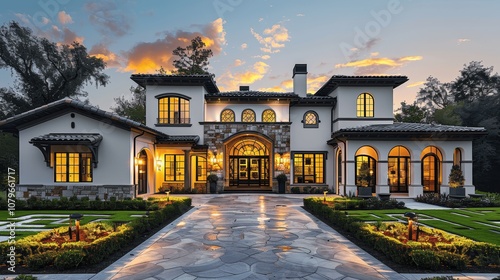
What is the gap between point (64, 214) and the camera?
12922 millimetres

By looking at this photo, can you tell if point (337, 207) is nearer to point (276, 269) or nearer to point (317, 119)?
point (276, 269)

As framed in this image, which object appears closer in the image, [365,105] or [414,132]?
[414,132]

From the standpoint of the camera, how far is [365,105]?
22.9 m

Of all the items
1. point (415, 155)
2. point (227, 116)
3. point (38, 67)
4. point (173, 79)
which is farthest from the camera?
point (38, 67)

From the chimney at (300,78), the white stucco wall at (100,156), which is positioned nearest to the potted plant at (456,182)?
the chimney at (300,78)

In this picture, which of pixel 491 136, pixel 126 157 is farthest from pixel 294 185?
pixel 491 136

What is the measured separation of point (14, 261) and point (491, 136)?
3829 centimetres

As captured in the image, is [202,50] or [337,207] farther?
[202,50]

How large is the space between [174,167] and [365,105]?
14.8m

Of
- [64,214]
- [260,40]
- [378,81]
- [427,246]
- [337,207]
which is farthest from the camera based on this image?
[378,81]

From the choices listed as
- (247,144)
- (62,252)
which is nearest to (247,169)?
(247,144)

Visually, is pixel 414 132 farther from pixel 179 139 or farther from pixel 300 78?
pixel 179 139

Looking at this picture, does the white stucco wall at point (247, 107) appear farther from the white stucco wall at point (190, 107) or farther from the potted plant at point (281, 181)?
the potted plant at point (281, 181)

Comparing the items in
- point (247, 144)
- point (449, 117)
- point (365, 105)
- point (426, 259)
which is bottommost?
point (426, 259)
